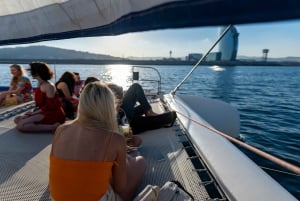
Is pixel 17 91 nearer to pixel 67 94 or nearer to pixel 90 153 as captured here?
pixel 67 94

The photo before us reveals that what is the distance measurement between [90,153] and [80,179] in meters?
0.13

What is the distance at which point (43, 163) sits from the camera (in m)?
2.06

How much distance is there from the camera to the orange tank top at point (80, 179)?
1188mm

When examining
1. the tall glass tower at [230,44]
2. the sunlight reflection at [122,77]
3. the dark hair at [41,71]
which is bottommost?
the sunlight reflection at [122,77]

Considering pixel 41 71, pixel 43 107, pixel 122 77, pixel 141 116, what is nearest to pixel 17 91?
pixel 43 107

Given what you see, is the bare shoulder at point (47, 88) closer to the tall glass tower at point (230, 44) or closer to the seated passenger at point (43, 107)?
the seated passenger at point (43, 107)

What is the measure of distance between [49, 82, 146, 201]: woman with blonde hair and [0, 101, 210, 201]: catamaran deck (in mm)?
453

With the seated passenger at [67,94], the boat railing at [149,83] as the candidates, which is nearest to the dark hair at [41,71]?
the seated passenger at [67,94]

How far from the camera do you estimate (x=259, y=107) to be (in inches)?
336

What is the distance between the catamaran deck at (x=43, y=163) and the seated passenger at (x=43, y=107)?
0.32 ft

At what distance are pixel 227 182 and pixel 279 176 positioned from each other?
2.48 m

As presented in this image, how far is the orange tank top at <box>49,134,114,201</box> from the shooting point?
119 cm

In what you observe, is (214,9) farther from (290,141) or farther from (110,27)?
(290,141)

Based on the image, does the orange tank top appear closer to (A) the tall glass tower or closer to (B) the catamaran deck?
(B) the catamaran deck
